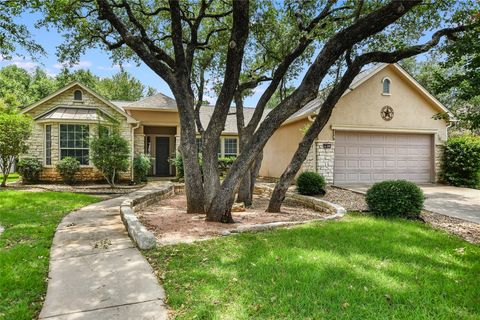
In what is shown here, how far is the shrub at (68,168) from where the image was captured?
560 inches

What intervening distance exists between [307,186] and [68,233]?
8.20 metres

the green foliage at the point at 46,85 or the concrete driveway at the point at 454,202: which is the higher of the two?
the green foliage at the point at 46,85

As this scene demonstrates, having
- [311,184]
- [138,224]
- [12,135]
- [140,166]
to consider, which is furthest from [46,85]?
[138,224]

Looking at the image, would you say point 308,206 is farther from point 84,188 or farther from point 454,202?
point 84,188

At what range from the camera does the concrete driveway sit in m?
8.46

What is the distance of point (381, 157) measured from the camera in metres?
15.4

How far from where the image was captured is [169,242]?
536cm

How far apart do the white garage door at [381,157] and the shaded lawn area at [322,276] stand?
31.0ft

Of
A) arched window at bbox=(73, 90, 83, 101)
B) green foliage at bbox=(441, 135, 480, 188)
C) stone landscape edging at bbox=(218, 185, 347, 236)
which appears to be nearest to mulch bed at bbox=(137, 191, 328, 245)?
stone landscape edging at bbox=(218, 185, 347, 236)

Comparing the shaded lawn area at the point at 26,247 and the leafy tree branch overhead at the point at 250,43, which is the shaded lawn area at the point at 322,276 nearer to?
the shaded lawn area at the point at 26,247

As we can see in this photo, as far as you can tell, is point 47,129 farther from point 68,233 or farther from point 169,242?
point 169,242

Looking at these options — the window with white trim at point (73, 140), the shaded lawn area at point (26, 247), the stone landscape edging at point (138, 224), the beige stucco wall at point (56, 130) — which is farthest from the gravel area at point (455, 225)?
the window with white trim at point (73, 140)

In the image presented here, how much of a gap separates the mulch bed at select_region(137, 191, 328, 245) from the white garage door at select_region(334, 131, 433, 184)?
586cm

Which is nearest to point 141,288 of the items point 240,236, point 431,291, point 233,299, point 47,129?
point 233,299
